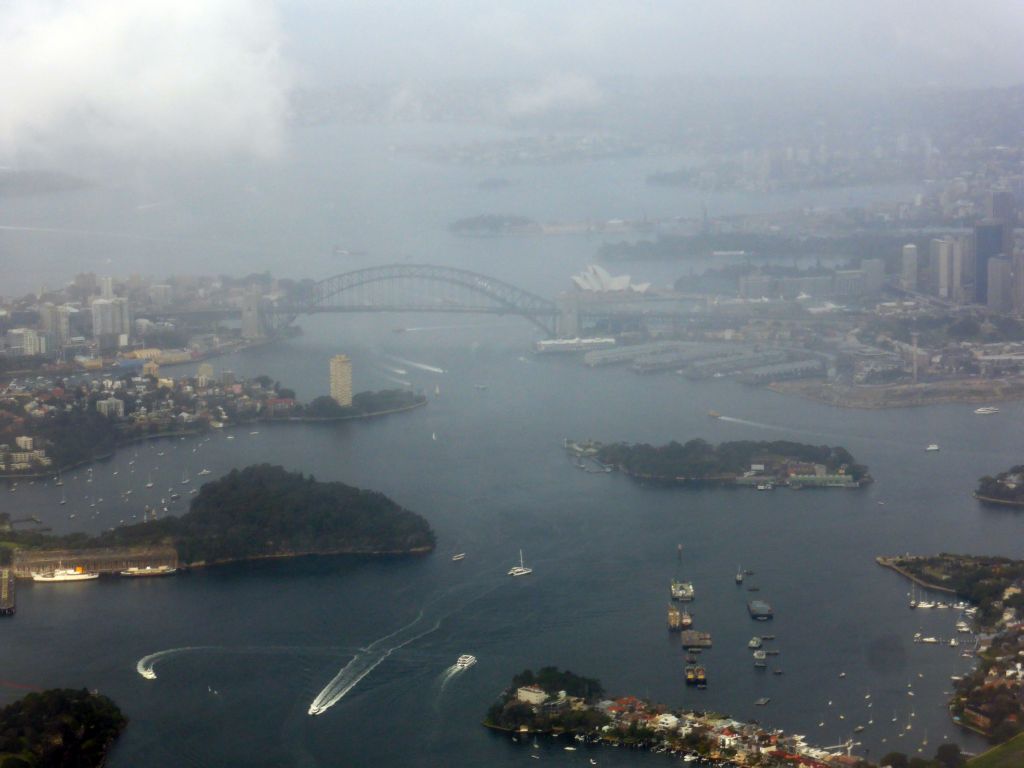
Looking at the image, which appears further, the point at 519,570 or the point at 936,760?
the point at 519,570

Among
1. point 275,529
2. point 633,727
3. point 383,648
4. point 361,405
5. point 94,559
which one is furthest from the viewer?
point 361,405

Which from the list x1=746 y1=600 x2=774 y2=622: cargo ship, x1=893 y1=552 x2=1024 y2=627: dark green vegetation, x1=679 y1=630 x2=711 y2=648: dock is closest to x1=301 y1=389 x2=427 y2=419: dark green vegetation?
x1=893 y1=552 x2=1024 y2=627: dark green vegetation

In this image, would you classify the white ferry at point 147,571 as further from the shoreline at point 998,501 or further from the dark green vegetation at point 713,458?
the shoreline at point 998,501

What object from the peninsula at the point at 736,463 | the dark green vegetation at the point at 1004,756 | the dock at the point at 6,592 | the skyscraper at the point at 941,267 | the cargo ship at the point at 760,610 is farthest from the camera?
the skyscraper at the point at 941,267

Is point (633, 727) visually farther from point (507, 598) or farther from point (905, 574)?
point (905, 574)

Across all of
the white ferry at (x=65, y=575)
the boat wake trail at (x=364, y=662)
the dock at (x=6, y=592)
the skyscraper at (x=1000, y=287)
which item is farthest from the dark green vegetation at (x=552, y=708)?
the skyscraper at (x=1000, y=287)

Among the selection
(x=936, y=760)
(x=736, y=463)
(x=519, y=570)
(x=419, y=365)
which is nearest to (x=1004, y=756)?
(x=936, y=760)
